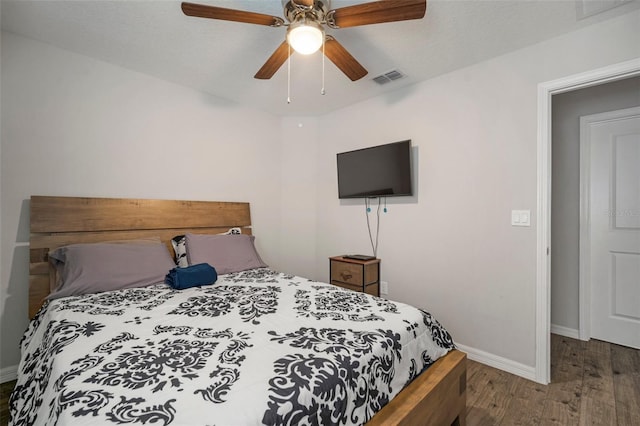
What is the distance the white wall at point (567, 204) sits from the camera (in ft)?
9.37

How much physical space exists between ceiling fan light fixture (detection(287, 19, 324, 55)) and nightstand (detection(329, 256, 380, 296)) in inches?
76.0

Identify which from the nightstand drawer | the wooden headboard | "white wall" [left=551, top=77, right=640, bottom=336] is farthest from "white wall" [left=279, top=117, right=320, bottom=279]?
"white wall" [left=551, top=77, right=640, bottom=336]

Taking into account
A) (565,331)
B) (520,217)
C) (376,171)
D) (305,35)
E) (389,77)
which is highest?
(389,77)

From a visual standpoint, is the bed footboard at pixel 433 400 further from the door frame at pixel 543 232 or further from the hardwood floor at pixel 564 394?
the door frame at pixel 543 232

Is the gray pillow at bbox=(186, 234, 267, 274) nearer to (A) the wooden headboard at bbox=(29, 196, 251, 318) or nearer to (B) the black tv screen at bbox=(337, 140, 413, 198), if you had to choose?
(A) the wooden headboard at bbox=(29, 196, 251, 318)

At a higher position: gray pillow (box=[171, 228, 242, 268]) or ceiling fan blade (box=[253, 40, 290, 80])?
ceiling fan blade (box=[253, 40, 290, 80])

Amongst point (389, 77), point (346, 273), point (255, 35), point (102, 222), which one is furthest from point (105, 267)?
point (389, 77)

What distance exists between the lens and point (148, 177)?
264 cm

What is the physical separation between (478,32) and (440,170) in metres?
1.07

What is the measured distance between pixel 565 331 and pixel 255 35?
3.84 metres

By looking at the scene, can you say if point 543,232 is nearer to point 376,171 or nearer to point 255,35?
point 376,171

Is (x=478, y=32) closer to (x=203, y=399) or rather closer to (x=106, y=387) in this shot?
(x=203, y=399)

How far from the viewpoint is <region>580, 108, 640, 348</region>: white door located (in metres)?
2.61

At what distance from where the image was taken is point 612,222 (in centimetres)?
271
